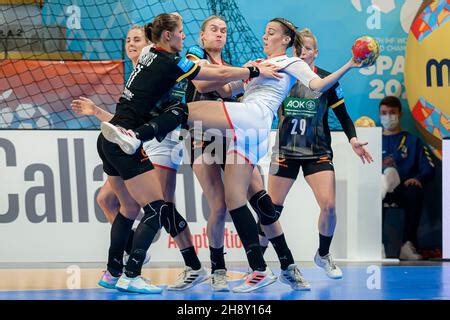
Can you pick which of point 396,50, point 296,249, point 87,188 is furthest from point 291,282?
point 396,50

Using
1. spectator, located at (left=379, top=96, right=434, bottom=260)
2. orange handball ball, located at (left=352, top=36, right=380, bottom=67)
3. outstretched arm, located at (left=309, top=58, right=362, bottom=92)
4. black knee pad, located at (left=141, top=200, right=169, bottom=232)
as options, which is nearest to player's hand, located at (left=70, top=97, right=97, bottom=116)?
black knee pad, located at (left=141, top=200, right=169, bottom=232)

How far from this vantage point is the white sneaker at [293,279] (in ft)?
19.7

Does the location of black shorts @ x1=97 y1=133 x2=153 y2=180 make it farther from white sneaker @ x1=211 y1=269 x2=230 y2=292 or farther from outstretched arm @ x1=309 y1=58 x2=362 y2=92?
outstretched arm @ x1=309 y1=58 x2=362 y2=92

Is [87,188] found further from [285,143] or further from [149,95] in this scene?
[149,95]

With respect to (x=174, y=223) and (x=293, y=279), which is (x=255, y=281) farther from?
(x=174, y=223)

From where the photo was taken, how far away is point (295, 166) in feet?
22.4

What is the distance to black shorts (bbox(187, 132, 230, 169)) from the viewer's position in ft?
19.0

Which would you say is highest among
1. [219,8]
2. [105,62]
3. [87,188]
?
[219,8]

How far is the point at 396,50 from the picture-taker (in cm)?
991

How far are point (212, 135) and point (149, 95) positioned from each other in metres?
0.52

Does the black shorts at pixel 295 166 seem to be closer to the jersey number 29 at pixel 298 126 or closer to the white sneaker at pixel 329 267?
the jersey number 29 at pixel 298 126

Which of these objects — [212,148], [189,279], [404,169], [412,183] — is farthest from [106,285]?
[404,169]

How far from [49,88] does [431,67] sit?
411 cm

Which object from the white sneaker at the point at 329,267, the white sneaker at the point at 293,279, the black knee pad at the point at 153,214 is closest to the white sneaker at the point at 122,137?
the black knee pad at the point at 153,214
